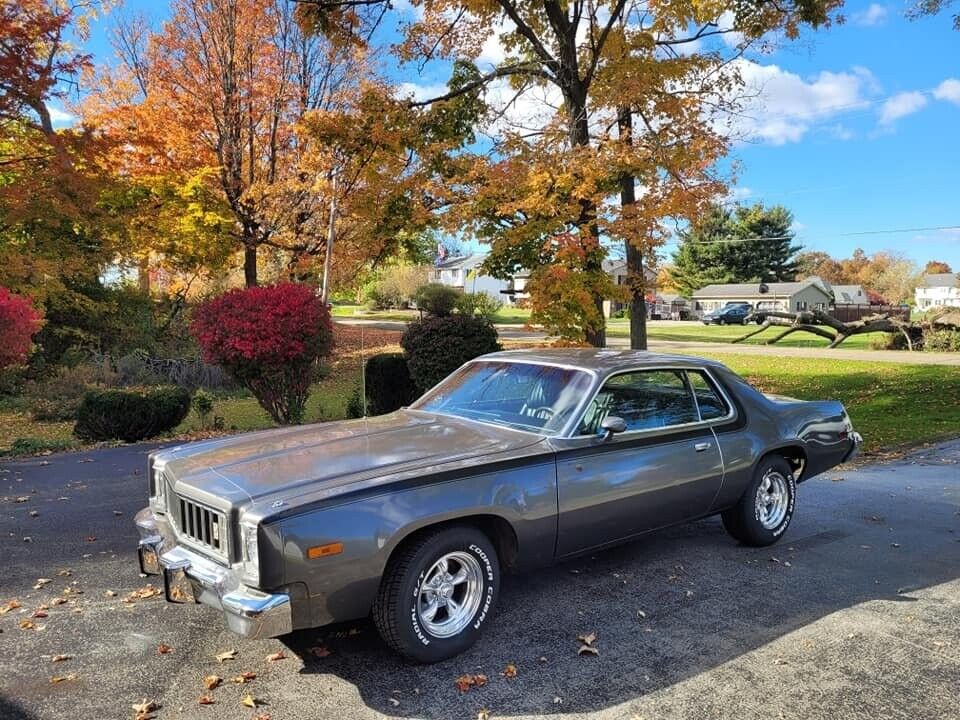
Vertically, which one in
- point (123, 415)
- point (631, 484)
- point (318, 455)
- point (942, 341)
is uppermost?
point (318, 455)

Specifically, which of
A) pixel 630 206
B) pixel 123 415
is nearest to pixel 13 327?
pixel 123 415

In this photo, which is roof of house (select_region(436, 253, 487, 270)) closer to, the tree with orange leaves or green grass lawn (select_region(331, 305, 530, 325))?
green grass lawn (select_region(331, 305, 530, 325))

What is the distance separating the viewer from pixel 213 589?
3135 millimetres

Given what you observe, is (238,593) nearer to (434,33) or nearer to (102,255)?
(434,33)

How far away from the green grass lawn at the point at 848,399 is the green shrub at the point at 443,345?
5.52 ft

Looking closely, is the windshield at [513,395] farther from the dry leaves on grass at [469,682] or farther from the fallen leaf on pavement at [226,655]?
the fallen leaf on pavement at [226,655]

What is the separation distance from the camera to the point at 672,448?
455 cm

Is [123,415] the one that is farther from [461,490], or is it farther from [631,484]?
[631,484]

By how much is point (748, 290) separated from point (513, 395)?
69476mm

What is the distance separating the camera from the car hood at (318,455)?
332cm

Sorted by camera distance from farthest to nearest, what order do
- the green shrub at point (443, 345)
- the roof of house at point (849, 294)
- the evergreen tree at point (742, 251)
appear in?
the roof of house at point (849, 294) < the evergreen tree at point (742, 251) < the green shrub at point (443, 345)

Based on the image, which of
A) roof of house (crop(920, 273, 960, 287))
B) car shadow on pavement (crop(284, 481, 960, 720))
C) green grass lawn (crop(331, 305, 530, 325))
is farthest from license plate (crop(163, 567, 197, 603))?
roof of house (crop(920, 273, 960, 287))

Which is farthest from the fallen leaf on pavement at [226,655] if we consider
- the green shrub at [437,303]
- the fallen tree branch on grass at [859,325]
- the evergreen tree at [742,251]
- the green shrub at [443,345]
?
the evergreen tree at [742,251]

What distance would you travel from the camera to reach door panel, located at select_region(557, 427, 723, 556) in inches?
156
